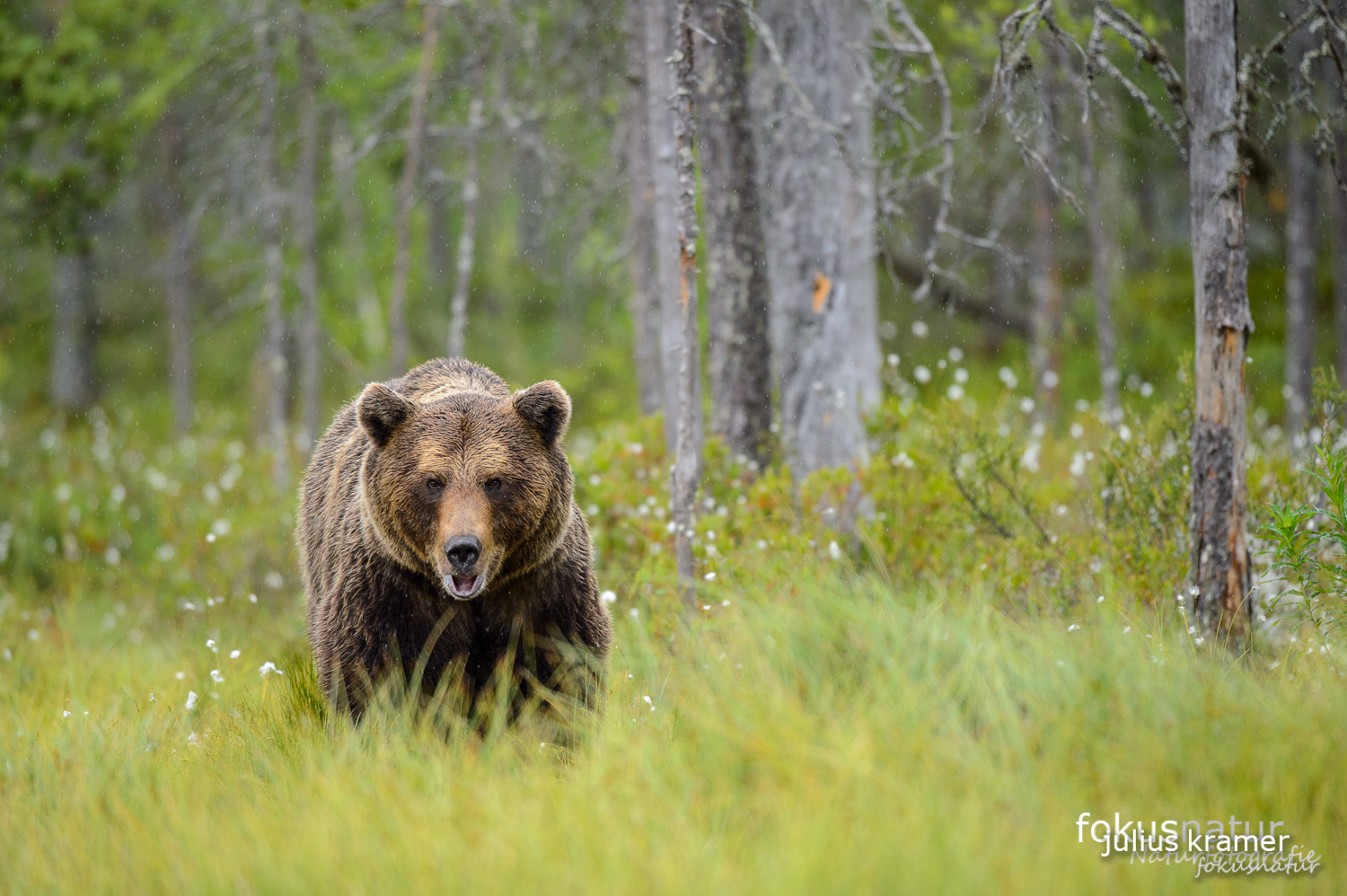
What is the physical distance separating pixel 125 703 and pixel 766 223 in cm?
505

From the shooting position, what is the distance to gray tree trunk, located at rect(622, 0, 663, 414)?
348 inches

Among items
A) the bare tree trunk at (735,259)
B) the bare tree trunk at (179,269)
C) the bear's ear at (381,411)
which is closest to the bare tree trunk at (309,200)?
the bare tree trunk at (179,269)

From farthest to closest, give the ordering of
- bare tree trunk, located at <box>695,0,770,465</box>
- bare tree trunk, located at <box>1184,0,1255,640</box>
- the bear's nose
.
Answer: bare tree trunk, located at <box>695,0,770,465</box>, bare tree trunk, located at <box>1184,0,1255,640</box>, the bear's nose

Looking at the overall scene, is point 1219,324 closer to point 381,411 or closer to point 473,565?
point 473,565

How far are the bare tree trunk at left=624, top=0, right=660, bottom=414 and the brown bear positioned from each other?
456 centimetres

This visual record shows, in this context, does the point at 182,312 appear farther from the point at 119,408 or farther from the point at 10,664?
the point at 10,664

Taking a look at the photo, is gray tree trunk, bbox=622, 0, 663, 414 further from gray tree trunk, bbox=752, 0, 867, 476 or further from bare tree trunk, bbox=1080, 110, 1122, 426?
bare tree trunk, bbox=1080, 110, 1122, 426

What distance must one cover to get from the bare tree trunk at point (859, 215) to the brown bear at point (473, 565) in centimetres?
357

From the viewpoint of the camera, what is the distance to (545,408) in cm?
455

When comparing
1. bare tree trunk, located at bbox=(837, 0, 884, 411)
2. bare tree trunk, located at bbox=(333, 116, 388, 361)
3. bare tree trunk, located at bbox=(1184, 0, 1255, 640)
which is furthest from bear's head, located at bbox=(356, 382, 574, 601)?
bare tree trunk, located at bbox=(333, 116, 388, 361)

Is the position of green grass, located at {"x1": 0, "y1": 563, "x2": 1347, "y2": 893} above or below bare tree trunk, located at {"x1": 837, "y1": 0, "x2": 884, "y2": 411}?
below

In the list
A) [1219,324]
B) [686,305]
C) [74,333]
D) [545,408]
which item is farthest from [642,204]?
[74,333]

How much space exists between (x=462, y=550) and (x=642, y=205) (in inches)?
221

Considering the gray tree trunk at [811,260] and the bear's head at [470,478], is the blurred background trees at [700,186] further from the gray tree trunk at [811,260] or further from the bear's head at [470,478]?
the bear's head at [470,478]
